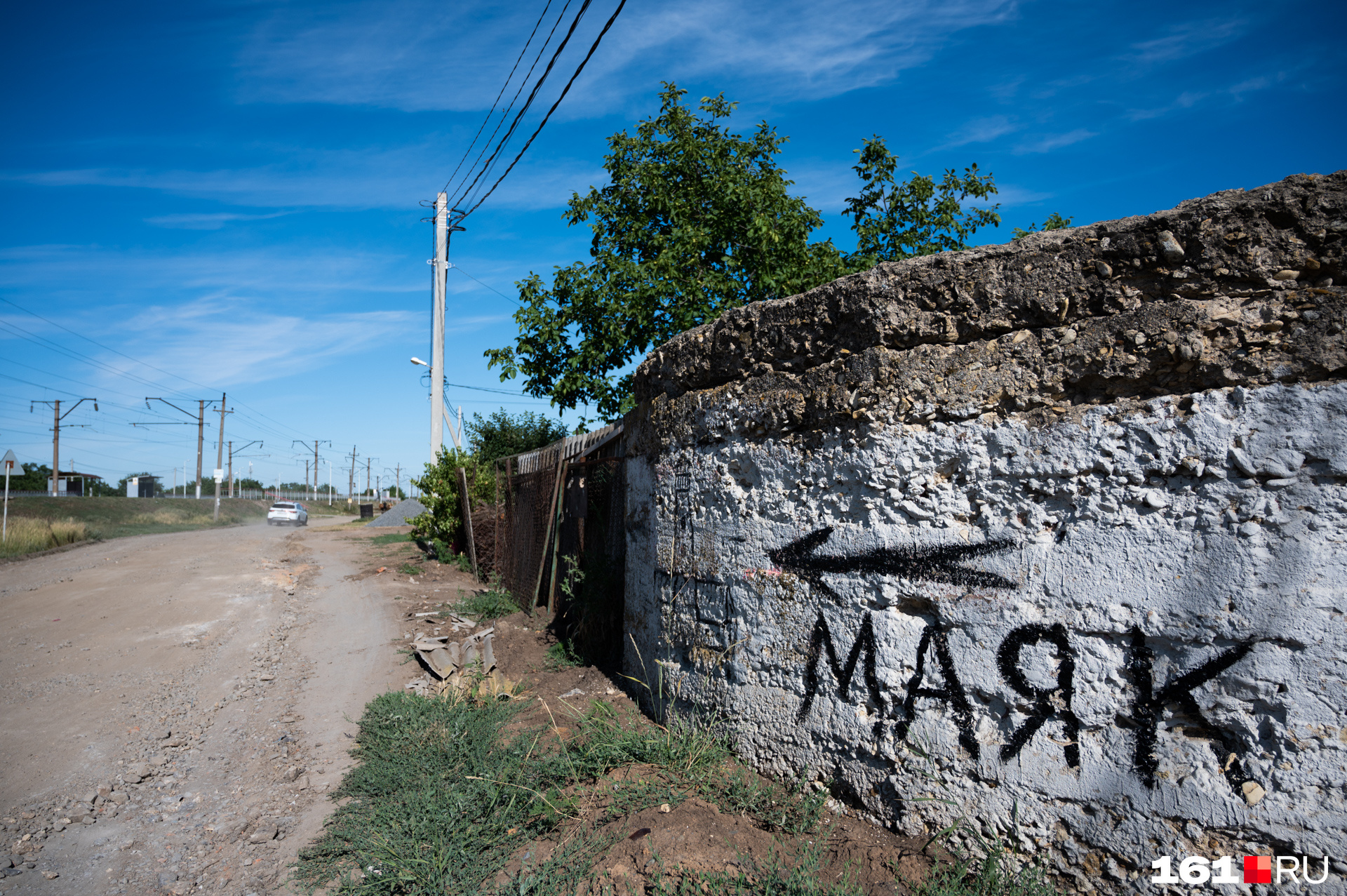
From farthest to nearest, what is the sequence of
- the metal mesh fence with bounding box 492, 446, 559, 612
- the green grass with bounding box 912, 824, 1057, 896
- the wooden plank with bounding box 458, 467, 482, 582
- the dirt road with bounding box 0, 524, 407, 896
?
1. the wooden plank with bounding box 458, 467, 482, 582
2. the metal mesh fence with bounding box 492, 446, 559, 612
3. the dirt road with bounding box 0, 524, 407, 896
4. the green grass with bounding box 912, 824, 1057, 896

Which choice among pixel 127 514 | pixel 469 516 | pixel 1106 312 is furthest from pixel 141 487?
pixel 1106 312

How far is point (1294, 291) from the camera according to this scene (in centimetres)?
198

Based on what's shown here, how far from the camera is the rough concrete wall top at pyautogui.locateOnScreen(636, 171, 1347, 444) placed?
1975 mm

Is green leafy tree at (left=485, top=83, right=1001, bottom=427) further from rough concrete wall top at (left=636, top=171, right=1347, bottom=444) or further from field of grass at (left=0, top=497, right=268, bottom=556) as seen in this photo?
field of grass at (left=0, top=497, right=268, bottom=556)

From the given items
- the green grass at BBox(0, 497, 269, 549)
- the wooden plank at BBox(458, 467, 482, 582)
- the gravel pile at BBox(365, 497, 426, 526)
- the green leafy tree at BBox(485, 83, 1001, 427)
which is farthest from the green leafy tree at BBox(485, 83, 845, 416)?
the gravel pile at BBox(365, 497, 426, 526)

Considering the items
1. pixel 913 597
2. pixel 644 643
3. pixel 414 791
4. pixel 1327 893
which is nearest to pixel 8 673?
pixel 414 791

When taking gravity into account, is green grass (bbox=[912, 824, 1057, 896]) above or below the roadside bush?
below

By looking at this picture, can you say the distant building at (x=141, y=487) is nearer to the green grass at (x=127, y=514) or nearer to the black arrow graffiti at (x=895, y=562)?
the green grass at (x=127, y=514)

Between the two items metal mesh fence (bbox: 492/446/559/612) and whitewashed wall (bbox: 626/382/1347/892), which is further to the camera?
metal mesh fence (bbox: 492/446/559/612)

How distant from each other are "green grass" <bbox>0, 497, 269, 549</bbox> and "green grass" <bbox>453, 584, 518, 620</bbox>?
59.9 ft

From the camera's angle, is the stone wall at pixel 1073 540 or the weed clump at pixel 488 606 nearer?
the stone wall at pixel 1073 540

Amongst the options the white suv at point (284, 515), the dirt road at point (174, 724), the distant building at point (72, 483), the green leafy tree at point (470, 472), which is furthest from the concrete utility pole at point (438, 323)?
the distant building at point (72, 483)

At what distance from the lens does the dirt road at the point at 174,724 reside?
10.8 ft

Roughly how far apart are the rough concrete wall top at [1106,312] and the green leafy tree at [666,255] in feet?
15.8
